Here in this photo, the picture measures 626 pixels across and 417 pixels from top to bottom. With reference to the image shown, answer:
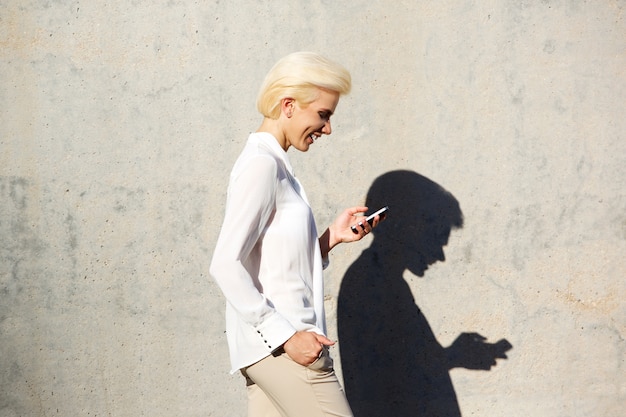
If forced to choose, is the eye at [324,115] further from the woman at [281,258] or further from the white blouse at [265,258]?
the white blouse at [265,258]

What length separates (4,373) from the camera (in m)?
3.54

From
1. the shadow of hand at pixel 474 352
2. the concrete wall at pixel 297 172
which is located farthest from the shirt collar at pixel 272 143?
the shadow of hand at pixel 474 352

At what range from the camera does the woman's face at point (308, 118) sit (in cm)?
264

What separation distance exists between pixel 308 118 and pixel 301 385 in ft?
2.58

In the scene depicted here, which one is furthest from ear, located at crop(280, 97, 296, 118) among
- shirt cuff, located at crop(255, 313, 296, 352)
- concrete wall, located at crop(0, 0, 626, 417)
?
concrete wall, located at crop(0, 0, 626, 417)

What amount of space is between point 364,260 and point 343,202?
27cm

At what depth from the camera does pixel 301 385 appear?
2.52 metres

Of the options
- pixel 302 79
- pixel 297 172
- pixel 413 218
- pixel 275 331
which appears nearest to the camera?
pixel 275 331

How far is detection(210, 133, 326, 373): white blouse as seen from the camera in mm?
2410

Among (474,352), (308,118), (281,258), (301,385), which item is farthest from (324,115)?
(474,352)

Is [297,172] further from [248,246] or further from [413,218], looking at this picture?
[248,246]

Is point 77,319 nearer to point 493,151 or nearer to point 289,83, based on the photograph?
point 289,83

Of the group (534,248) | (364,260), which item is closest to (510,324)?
(534,248)

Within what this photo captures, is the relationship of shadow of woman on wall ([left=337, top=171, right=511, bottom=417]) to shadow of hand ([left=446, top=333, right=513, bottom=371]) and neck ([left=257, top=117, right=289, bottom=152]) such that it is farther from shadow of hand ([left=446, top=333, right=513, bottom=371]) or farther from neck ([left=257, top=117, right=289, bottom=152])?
neck ([left=257, top=117, right=289, bottom=152])
